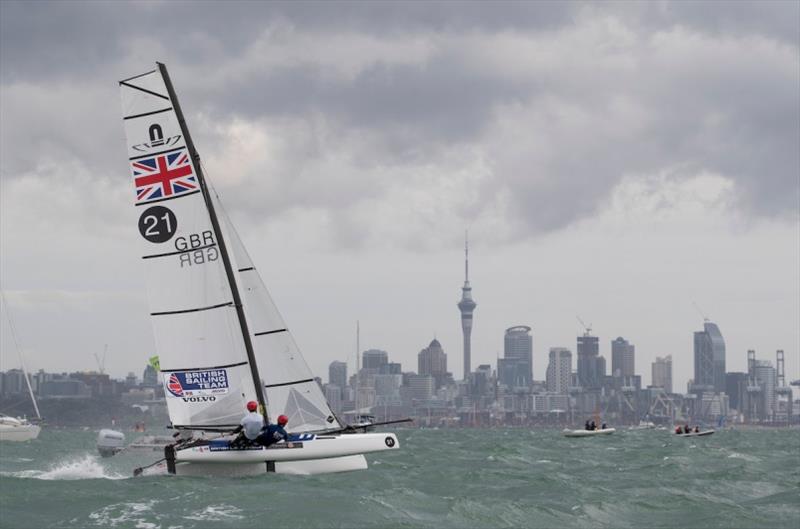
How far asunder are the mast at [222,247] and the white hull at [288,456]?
57.4 inches

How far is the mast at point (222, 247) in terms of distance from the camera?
28141mm

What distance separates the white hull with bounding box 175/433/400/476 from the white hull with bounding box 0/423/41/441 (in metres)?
68.9

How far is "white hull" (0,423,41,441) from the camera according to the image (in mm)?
91438

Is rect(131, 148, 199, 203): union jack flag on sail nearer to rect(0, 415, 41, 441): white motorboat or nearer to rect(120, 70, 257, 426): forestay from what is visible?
rect(120, 70, 257, 426): forestay

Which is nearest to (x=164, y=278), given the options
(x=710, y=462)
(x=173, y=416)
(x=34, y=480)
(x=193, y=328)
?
(x=193, y=328)

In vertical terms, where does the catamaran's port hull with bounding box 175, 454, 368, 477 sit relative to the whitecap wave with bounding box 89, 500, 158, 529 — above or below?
above

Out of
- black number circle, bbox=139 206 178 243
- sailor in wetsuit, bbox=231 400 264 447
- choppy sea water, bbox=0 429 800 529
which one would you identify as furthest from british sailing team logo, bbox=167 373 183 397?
black number circle, bbox=139 206 178 243

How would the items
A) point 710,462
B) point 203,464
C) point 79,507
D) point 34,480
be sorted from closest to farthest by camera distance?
point 79,507 < point 203,464 < point 34,480 < point 710,462

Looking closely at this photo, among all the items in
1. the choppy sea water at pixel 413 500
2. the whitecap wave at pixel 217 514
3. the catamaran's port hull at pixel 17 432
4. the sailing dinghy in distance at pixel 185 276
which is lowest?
the catamaran's port hull at pixel 17 432

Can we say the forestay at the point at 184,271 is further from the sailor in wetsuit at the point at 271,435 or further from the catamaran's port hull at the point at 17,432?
the catamaran's port hull at the point at 17,432

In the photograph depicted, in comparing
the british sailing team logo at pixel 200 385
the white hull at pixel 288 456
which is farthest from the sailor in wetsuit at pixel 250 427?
the british sailing team logo at pixel 200 385

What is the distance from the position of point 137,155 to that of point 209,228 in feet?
7.68

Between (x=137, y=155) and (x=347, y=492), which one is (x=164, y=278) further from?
(x=347, y=492)

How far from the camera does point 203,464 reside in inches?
1069
